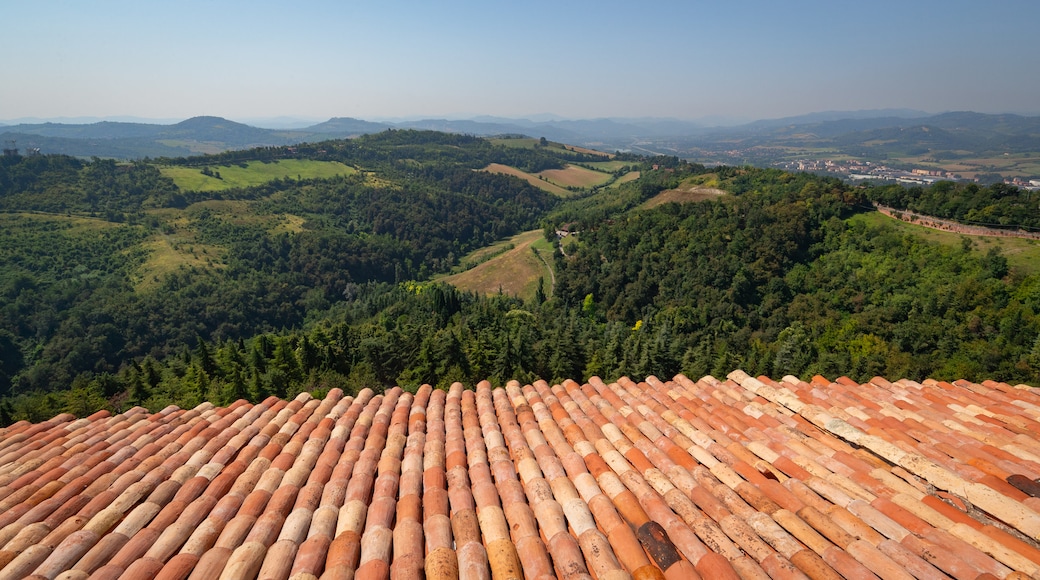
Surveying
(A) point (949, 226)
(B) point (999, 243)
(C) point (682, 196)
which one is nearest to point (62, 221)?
(C) point (682, 196)

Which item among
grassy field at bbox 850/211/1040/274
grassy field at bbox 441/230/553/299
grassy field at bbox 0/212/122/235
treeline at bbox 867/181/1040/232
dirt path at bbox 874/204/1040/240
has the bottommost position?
grassy field at bbox 441/230/553/299

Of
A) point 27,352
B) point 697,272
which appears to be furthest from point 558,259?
point 27,352

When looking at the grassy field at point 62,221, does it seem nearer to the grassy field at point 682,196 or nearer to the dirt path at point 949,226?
the grassy field at point 682,196

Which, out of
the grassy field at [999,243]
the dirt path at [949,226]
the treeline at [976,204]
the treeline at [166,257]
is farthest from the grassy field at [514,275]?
the treeline at [976,204]

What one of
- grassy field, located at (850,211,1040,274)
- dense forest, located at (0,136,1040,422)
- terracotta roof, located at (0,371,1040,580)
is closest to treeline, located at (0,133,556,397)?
dense forest, located at (0,136,1040,422)

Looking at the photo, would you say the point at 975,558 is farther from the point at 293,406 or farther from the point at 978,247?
the point at 978,247

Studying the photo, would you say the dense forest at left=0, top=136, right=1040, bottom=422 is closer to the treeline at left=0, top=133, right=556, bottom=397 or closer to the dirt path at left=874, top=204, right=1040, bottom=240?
the treeline at left=0, top=133, right=556, bottom=397
